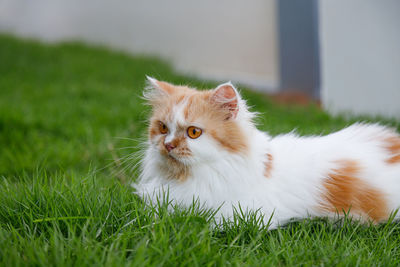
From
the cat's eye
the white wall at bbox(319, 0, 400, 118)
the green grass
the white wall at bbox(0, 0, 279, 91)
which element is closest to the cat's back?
the green grass

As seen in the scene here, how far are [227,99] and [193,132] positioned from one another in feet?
0.85

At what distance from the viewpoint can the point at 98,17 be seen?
9469 mm

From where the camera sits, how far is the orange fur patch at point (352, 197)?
2.03m

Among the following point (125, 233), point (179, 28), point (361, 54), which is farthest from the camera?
point (179, 28)

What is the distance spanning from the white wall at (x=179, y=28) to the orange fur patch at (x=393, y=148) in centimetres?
459

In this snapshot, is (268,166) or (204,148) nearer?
(204,148)

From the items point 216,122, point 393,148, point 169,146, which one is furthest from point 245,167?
point 393,148

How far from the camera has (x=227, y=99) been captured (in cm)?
196

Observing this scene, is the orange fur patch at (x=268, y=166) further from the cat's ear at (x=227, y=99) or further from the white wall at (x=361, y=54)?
the white wall at (x=361, y=54)

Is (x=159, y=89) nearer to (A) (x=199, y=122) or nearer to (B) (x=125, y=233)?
(A) (x=199, y=122)

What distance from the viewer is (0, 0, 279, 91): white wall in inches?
278

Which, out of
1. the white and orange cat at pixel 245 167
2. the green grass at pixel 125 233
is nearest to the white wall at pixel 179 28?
the green grass at pixel 125 233

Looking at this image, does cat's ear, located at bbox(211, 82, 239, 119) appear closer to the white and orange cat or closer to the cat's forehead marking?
the white and orange cat

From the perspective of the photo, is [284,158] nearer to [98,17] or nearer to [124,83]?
[124,83]
